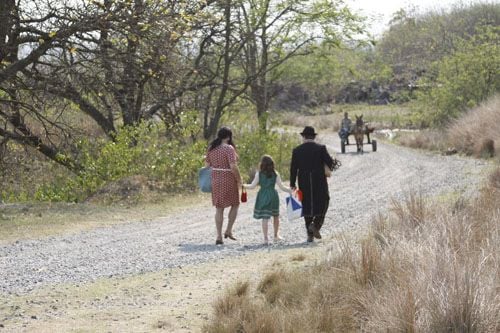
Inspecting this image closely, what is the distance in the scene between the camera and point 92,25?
52.2ft

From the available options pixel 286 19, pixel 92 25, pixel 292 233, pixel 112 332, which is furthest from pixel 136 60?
pixel 286 19

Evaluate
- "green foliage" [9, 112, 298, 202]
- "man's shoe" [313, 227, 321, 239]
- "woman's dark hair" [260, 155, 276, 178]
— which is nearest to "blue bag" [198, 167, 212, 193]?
"woman's dark hair" [260, 155, 276, 178]

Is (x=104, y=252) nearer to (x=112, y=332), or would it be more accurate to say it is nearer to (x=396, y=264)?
(x=112, y=332)

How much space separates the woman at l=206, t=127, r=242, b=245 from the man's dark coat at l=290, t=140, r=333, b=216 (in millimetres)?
893

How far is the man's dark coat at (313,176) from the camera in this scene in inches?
491

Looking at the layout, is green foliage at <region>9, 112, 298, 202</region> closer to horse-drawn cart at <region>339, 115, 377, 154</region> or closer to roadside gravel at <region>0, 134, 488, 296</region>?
roadside gravel at <region>0, 134, 488, 296</region>

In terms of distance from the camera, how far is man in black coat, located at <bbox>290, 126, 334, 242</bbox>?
491 inches

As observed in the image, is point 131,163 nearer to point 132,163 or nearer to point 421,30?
point 132,163

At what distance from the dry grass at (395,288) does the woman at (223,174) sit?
328 centimetres

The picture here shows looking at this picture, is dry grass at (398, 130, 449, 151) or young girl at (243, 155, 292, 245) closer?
young girl at (243, 155, 292, 245)

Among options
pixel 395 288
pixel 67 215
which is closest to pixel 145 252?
pixel 67 215

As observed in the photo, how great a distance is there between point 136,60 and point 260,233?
6.25 m

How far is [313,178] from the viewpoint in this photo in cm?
1249

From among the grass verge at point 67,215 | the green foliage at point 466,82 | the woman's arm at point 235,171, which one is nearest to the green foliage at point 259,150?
the grass verge at point 67,215
